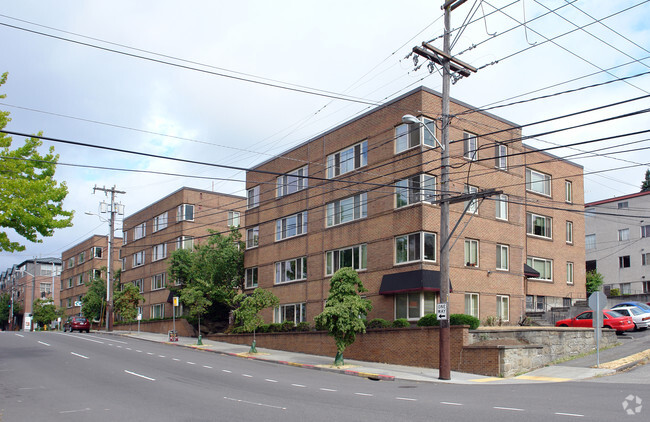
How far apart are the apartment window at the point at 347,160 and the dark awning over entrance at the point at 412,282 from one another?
6.90 m

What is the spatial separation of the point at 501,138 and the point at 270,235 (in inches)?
629

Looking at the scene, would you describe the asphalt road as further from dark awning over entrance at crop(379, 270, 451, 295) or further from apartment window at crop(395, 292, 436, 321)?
dark awning over entrance at crop(379, 270, 451, 295)

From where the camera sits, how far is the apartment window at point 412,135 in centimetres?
2798

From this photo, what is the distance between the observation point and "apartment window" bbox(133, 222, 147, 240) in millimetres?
60269

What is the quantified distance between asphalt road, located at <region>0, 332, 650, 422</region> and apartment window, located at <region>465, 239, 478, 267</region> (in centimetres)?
939

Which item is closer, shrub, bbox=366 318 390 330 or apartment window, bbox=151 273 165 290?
shrub, bbox=366 318 390 330

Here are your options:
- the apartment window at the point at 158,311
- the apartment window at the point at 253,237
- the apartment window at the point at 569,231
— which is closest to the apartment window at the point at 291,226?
the apartment window at the point at 253,237

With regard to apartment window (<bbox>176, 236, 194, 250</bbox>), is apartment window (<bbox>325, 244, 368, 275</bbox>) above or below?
below

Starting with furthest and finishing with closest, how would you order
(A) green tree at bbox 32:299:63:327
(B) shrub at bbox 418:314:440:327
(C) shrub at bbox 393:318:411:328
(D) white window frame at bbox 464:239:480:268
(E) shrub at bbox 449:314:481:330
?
1. (A) green tree at bbox 32:299:63:327
2. (D) white window frame at bbox 464:239:480:268
3. (C) shrub at bbox 393:318:411:328
4. (B) shrub at bbox 418:314:440:327
5. (E) shrub at bbox 449:314:481:330

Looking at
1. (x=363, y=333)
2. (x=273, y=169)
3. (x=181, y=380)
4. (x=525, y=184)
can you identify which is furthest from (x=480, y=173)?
(x=181, y=380)

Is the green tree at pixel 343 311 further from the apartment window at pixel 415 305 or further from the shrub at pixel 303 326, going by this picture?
the shrub at pixel 303 326

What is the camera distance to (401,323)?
86.9 feet

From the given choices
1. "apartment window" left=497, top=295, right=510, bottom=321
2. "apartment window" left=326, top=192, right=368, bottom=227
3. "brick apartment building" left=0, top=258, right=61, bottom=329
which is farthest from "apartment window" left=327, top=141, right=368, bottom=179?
"brick apartment building" left=0, top=258, right=61, bottom=329

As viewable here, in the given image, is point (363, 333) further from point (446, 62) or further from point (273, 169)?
point (273, 169)
